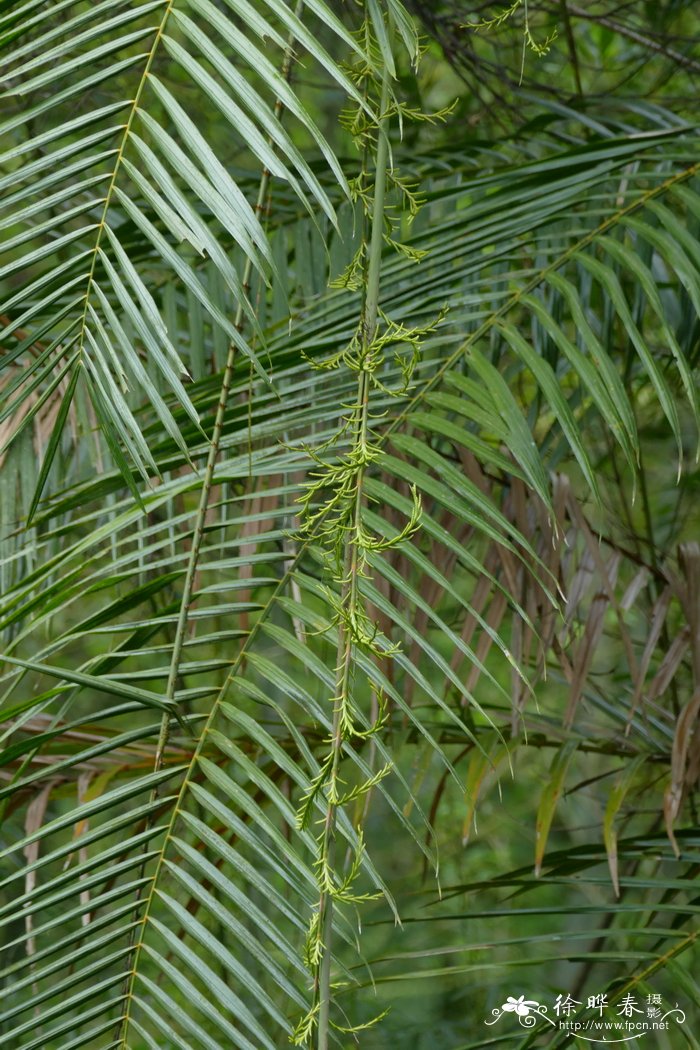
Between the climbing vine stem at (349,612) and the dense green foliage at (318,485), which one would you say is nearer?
the climbing vine stem at (349,612)

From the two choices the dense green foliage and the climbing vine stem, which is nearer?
the climbing vine stem

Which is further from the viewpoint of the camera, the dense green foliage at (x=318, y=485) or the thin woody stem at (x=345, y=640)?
the dense green foliage at (x=318, y=485)

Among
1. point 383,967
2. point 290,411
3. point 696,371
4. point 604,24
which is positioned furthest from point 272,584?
point 383,967

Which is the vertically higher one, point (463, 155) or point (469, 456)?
point (463, 155)

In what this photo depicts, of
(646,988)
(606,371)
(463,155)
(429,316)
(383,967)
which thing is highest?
(463,155)

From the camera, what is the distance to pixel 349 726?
391 mm

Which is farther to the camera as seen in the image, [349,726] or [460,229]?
[460,229]

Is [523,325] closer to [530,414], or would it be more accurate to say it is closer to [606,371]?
[530,414]

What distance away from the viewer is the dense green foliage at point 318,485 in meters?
0.50

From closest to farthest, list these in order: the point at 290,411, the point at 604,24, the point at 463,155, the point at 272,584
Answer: the point at 272,584, the point at 290,411, the point at 463,155, the point at 604,24

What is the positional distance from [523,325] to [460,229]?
16.3 inches

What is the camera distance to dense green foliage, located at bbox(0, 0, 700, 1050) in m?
0.50

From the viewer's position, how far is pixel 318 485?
1.43 feet

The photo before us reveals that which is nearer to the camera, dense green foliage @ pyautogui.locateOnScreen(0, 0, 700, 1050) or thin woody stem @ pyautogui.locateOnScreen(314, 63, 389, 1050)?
thin woody stem @ pyautogui.locateOnScreen(314, 63, 389, 1050)
